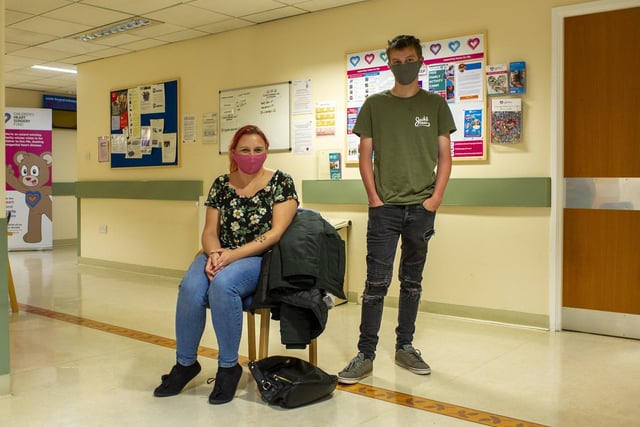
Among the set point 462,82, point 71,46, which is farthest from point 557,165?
point 71,46

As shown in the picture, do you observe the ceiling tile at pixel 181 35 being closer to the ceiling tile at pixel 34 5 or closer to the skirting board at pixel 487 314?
the ceiling tile at pixel 34 5

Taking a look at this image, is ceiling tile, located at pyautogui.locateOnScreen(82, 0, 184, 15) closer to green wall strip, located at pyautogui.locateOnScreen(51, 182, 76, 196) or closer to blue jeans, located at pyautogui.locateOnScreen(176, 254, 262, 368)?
blue jeans, located at pyautogui.locateOnScreen(176, 254, 262, 368)

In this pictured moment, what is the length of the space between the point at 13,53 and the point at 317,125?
159 inches

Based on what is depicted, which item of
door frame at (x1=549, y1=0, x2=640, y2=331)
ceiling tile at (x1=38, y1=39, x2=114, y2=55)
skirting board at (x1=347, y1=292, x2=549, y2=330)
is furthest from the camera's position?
ceiling tile at (x1=38, y1=39, x2=114, y2=55)

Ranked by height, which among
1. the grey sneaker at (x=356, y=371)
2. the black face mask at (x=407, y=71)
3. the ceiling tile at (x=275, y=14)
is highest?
the ceiling tile at (x=275, y=14)

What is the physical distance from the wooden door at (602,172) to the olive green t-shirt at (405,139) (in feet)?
4.61

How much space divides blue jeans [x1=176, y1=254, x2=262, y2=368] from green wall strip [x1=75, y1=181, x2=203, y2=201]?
364cm

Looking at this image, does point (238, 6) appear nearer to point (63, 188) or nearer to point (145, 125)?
point (145, 125)

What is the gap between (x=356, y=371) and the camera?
3109 mm

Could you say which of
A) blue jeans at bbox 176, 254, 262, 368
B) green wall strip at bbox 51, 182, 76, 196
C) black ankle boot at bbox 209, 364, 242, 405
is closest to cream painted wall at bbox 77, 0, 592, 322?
blue jeans at bbox 176, 254, 262, 368

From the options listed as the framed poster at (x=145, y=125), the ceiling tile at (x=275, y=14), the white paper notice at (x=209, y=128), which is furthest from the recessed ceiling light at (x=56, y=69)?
the ceiling tile at (x=275, y=14)

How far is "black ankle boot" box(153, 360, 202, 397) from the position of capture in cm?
288

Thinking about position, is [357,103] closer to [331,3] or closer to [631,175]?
[331,3]

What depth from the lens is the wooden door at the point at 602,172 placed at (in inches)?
158
